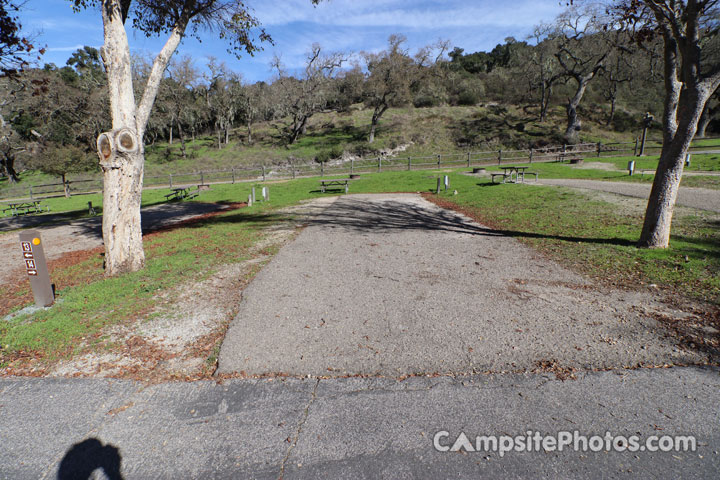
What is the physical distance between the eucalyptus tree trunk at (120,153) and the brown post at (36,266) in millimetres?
1459

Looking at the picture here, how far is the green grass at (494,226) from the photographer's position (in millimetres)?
4957

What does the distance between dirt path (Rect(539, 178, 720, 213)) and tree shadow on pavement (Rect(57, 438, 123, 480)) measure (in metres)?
13.9

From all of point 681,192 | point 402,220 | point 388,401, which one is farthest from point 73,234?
point 681,192

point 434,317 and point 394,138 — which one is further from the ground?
point 394,138

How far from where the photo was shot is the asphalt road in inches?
102

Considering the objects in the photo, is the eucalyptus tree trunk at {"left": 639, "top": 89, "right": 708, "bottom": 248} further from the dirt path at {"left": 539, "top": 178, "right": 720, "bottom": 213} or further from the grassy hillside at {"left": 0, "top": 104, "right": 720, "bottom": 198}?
the grassy hillside at {"left": 0, "top": 104, "right": 720, "bottom": 198}

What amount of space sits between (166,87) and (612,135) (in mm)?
57090

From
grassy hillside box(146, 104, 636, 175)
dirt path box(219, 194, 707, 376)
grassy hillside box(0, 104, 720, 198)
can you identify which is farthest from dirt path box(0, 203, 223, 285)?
grassy hillside box(146, 104, 636, 175)

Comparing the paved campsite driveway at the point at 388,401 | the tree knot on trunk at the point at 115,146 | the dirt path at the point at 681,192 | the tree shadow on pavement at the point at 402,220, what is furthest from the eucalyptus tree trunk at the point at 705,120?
the tree knot on trunk at the point at 115,146

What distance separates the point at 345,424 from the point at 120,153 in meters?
6.56

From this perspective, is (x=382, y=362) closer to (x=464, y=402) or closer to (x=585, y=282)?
(x=464, y=402)

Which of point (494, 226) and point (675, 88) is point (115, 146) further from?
point (675, 88)

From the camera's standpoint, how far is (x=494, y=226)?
10.5 metres

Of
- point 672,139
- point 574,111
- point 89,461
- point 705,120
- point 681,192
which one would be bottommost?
point 89,461
